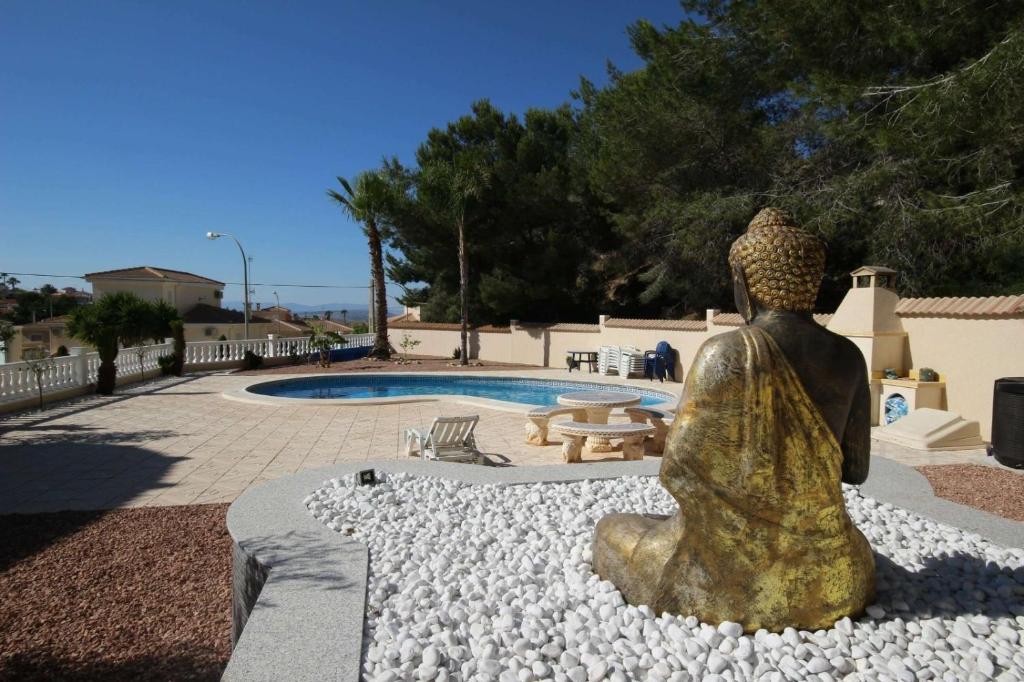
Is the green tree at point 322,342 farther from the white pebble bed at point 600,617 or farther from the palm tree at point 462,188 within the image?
the white pebble bed at point 600,617

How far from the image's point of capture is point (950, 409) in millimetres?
9609

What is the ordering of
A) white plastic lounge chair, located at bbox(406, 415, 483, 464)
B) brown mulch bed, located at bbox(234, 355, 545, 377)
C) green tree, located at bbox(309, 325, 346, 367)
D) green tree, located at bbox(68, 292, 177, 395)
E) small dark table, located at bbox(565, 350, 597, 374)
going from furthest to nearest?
green tree, located at bbox(68, 292, 177, 395) < green tree, located at bbox(309, 325, 346, 367) < small dark table, located at bbox(565, 350, 597, 374) < brown mulch bed, located at bbox(234, 355, 545, 377) < white plastic lounge chair, located at bbox(406, 415, 483, 464)

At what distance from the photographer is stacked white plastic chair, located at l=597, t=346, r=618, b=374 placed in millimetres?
19141

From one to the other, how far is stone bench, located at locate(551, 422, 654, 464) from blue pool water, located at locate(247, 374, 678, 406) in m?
8.12

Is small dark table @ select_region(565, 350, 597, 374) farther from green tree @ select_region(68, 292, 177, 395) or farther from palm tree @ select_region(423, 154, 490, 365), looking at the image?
green tree @ select_region(68, 292, 177, 395)

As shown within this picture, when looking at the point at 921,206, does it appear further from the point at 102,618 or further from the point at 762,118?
the point at 102,618

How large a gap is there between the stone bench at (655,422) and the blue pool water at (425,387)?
6.33m

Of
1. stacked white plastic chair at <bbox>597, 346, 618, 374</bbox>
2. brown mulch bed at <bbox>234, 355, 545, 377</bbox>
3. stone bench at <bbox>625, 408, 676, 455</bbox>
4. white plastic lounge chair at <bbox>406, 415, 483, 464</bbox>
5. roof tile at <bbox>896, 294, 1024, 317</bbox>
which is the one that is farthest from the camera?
brown mulch bed at <bbox>234, 355, 545, 377</bbox>

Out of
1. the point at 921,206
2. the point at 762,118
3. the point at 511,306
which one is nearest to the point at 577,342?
the point at 511,306

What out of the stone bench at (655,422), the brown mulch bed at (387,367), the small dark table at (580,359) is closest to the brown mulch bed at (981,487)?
the stone bench at (655,422)

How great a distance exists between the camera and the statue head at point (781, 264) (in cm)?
293

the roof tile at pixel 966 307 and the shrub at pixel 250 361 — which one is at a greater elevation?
the roof tile at pixel 966 307

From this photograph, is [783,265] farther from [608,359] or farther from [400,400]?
[608,359]

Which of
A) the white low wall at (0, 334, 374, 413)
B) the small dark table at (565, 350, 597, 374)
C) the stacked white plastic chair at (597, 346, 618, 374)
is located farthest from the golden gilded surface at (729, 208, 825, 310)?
the small dark table at (565, 350, 597, 374)
